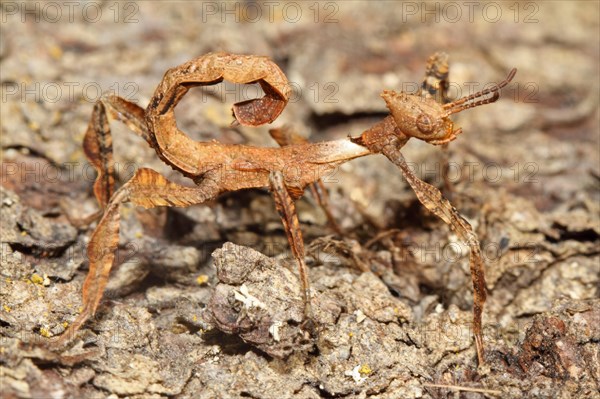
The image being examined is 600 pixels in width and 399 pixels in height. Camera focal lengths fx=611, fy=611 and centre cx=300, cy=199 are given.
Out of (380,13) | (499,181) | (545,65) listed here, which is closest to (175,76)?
(499,181)

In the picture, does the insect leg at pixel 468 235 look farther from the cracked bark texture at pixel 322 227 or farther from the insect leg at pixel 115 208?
the insect leg at pixel 115 208

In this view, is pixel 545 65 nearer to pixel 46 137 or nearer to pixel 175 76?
pixel 175 76
